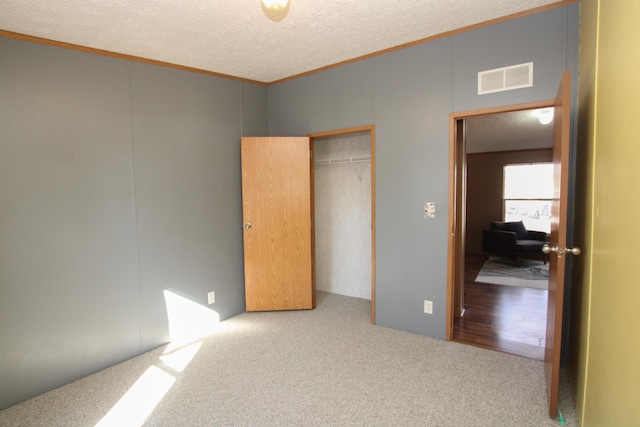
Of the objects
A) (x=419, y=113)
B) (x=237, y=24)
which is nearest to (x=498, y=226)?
(x=419, y=113)

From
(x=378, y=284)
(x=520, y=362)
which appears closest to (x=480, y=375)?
(x=520, y=362)

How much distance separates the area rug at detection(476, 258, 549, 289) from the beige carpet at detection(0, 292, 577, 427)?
8.46 ft

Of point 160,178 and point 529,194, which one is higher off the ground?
point 160,178

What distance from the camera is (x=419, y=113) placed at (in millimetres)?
2932

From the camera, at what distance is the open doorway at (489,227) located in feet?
9.55

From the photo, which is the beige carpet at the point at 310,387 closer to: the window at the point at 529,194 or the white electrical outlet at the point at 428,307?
the white electrical outlet at the point at 428,307

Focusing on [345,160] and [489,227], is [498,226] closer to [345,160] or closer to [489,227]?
[489,227]

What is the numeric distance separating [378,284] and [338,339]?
0.66 meters

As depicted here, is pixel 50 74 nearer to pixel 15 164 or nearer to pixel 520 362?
pixel 15 164

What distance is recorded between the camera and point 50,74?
238 centimetres

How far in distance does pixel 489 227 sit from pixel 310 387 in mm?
6538

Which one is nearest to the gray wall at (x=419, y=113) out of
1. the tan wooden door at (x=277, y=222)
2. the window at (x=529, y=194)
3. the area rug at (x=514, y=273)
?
the tan wooden door at (x=277, y=222)

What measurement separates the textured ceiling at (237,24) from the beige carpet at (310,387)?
2.50 meters

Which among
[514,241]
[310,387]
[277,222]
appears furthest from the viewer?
[514,241]
